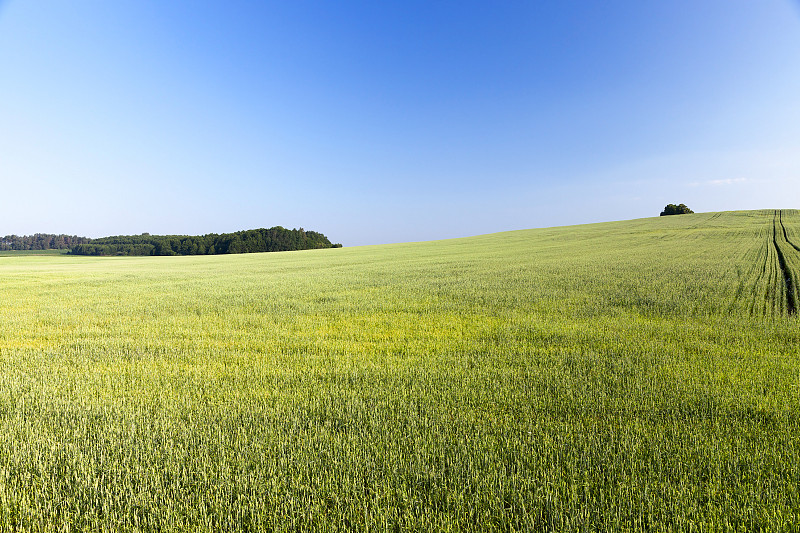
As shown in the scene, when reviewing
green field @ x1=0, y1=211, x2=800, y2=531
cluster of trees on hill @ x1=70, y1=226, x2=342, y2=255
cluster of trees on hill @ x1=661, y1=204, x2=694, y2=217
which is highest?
cluster of trees on hill @ x1=661, y1=204, x2=694, y2=217

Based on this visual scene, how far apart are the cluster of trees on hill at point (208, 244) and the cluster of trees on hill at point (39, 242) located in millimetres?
24522

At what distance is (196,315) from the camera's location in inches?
489

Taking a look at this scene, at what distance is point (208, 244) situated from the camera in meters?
93.9

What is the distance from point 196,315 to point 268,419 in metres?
8.96

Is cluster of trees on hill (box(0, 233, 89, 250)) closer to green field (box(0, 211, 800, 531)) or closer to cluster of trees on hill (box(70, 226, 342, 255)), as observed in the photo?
cluster of trees on hill (box(70, 226, 342, 255))

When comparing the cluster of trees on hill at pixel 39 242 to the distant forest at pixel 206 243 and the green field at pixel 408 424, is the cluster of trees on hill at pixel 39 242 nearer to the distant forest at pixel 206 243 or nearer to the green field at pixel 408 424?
the distant forest at pixel 206 243

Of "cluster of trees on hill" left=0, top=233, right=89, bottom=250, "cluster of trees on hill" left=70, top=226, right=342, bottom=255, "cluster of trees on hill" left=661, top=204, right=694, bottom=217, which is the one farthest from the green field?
"cluster of trees on hill" left=0, top=233, right=89, bottom=250

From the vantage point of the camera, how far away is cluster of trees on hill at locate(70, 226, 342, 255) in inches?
3556

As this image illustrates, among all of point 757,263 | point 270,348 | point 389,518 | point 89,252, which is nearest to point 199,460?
point 389,518

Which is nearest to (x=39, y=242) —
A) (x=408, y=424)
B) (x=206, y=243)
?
(x=206, y=243)

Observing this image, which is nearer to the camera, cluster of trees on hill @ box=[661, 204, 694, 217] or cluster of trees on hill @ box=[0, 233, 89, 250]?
cluster of trees on hill @ box=[661, 204, 694, 217]

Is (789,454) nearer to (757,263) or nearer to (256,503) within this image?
(256,503)

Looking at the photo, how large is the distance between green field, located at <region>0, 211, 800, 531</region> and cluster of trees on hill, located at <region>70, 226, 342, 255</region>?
282 ft

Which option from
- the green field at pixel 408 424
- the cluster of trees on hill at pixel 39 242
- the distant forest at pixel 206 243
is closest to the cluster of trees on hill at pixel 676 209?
the distant forest at pixel 206 243
